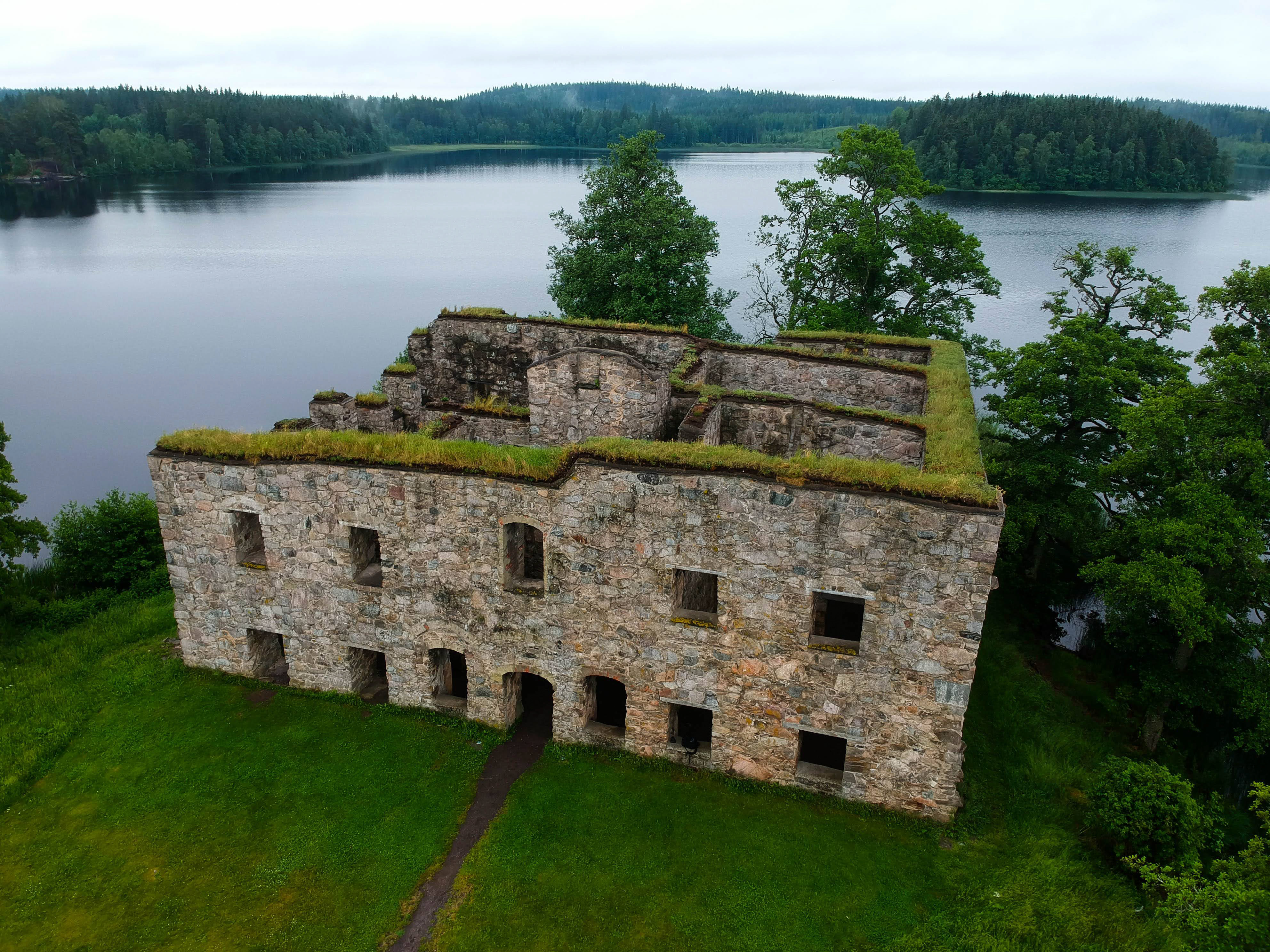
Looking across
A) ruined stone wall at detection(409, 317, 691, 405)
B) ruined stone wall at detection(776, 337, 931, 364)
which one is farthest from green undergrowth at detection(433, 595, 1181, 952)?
ruined stone wall at detection(776, 337, 931, 364)

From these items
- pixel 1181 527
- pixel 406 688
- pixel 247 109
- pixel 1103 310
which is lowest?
pixel 406 688

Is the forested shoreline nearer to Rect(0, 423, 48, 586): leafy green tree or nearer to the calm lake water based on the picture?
the calm lake water

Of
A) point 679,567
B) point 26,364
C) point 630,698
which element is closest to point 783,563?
point 679,567

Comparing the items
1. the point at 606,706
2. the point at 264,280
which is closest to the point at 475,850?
the point at 606,706

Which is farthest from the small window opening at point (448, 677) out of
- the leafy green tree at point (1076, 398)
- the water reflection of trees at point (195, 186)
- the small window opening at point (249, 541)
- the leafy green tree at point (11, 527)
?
the water reflection of trees at point (195, 186)

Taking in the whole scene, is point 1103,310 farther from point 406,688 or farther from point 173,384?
point 173,384

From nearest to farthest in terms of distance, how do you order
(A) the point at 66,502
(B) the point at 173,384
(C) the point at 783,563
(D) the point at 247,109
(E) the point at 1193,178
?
(C) the point at 783,563, (A) the point at 66,502, (B) the point at 173,384, (E) the point at 1193,178, (D) the point at 247,109

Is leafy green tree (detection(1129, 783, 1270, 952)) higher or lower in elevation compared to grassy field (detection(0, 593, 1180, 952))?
higher

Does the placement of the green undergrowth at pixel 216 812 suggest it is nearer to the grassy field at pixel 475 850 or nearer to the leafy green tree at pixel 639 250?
the grassy field at pixel 475 850
